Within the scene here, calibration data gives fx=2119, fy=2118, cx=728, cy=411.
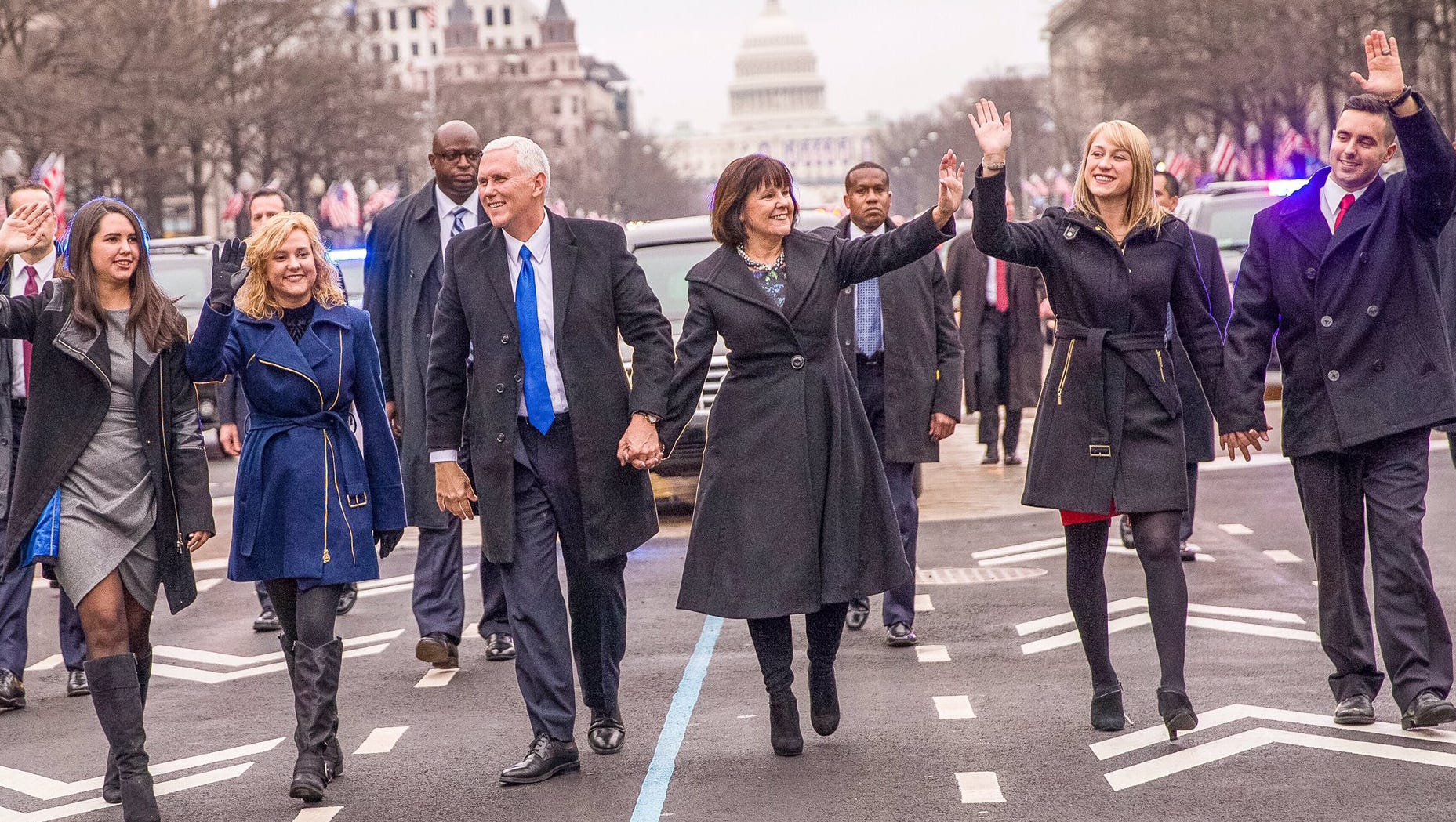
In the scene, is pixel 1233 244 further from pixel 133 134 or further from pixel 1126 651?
pixel 133 134

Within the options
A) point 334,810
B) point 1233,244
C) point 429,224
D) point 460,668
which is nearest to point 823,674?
point 334,810

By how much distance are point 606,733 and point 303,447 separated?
4.43 ft

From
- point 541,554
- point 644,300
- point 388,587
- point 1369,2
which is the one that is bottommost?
point 388,587

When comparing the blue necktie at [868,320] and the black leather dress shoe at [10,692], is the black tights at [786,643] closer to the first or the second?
the blue necktie at [868,320]

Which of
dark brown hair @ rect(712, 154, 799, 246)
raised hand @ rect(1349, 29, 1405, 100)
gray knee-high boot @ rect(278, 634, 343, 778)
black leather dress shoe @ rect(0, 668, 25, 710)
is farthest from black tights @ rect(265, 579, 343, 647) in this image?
raised hand @ rect(1349, 29, 1405, 100)

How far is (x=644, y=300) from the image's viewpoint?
6.90 metres

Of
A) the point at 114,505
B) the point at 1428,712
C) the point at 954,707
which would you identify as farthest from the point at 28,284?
the point at 1428,712

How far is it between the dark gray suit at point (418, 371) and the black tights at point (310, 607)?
1759 mm

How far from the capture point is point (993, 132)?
6.66m

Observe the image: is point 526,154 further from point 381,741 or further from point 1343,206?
point 1343,206

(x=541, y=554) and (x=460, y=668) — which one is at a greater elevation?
(x=541, y=554)

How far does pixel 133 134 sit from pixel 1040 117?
171ft

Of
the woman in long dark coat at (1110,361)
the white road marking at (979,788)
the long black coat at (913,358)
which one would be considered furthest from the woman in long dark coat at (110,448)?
the long black coat at (913,358)

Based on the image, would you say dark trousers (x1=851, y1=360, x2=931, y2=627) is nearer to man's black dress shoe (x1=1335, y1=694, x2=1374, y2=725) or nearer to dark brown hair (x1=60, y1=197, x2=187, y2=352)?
man's black dress shoe (x1=1335, y1=694, x2=1374, y2=725)
